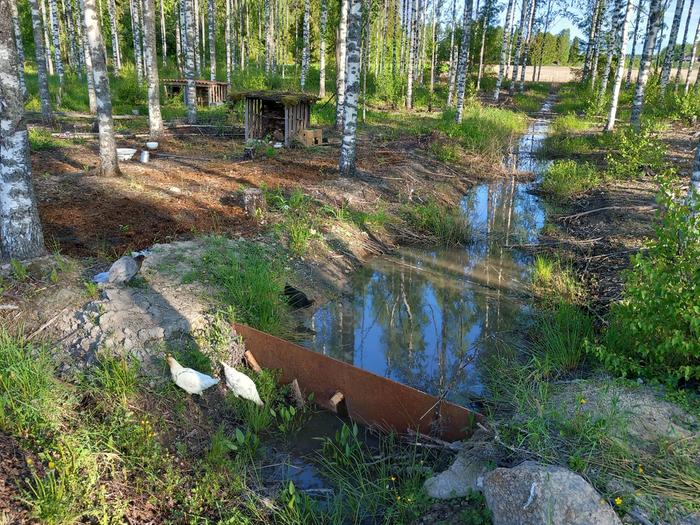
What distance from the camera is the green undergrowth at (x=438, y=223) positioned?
31.1 ft

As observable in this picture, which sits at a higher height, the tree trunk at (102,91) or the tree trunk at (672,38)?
the tree trunk at (672,38)

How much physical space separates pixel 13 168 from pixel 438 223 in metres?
6.61

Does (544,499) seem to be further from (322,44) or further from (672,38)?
(672,38)

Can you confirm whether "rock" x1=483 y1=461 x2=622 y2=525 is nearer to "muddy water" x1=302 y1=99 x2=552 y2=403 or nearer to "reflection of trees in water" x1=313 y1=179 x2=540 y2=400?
"muddy water" x1=302 y1=99 x2=552 y2=403

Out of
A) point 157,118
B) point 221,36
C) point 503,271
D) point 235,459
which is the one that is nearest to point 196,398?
point 235,459

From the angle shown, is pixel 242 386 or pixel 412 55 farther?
pixel 412 55

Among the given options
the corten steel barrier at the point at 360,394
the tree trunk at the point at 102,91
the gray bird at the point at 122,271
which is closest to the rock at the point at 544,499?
the corten steel barrier at the point at 360,394

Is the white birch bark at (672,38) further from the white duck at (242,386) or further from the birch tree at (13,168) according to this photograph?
the birch tree at (13,168)

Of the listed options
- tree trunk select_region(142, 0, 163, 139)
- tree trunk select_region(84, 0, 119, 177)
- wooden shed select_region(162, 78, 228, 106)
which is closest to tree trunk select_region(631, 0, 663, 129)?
tree trunk select_region(142, 0, 163, 139)

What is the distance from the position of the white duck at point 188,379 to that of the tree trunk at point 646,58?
15.9m

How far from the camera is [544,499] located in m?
2.86

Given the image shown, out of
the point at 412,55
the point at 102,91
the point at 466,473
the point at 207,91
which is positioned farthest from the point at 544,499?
the point at 207,91

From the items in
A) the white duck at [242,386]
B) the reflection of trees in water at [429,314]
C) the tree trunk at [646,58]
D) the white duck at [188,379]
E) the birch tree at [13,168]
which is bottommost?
the reflection of trees in water at [429,314]

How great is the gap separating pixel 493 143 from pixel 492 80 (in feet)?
80.6
